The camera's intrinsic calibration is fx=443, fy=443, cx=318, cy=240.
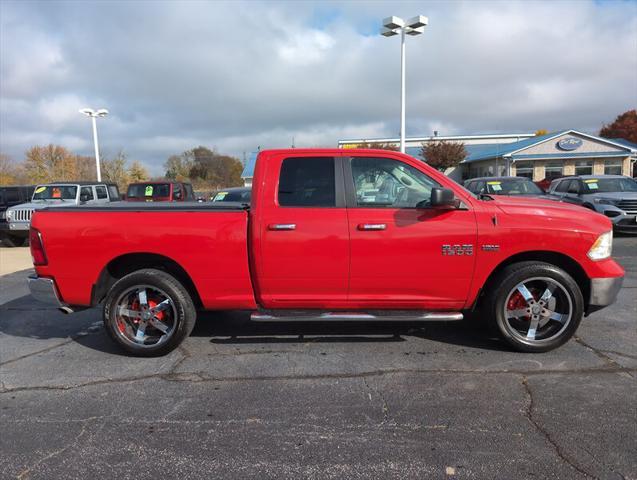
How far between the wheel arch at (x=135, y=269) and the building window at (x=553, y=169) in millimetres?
40746

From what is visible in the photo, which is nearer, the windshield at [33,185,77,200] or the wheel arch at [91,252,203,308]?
the wheel arch at [91,252,203,308]

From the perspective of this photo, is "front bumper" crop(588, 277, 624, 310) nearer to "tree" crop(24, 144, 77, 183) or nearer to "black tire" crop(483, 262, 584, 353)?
"black tire" crop(483, 262, 584, 353)

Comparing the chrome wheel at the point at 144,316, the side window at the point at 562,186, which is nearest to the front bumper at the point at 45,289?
the chrome wheel at the point at 144,316

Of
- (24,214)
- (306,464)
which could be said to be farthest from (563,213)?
(24,214)

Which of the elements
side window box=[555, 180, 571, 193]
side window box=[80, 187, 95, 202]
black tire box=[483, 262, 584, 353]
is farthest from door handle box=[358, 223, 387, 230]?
side window box=[555, 180, 571, 193]

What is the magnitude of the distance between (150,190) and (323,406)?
15510mm

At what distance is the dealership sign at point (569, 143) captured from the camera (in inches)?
1495

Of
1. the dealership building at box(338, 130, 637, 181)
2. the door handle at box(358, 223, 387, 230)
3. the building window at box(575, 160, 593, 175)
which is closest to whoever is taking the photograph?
the door handle at box(358, 223, 387, 230)

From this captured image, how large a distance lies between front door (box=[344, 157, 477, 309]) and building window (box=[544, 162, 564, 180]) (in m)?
39.7

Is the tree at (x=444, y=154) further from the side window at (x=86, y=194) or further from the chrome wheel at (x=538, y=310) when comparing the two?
the chrome wheel at (x=538, y=310)

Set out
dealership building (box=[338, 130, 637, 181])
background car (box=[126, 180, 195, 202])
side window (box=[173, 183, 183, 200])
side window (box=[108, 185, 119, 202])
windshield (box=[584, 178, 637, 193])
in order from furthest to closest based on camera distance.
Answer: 1. dealership building (box=[338, 130, 637, 181])
2. side window (box=[173, 183, 183, 200])
3. background car (box=[126, 180, 195, 202])
4. side window (box=[108, 185, 119, 202])
5. windshield (box=[584, 178, 637, 193])

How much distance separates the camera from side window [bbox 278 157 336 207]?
13.8 feet

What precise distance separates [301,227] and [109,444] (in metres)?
2.23

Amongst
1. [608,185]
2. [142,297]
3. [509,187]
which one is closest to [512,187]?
[509,187]
